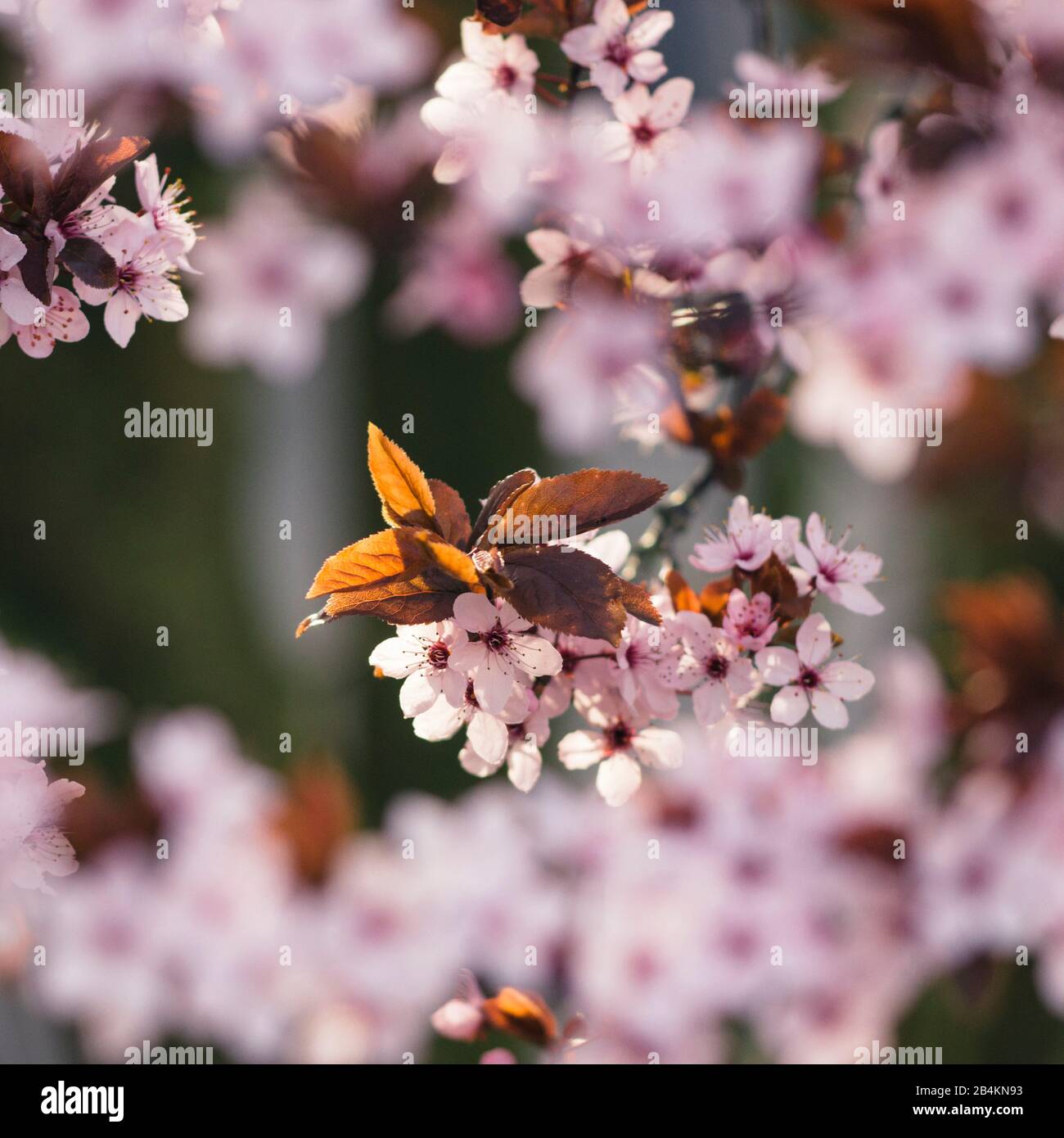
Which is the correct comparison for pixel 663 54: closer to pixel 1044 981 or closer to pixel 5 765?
pixel 5 765

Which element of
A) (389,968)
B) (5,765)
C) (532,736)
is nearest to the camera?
(532,736)

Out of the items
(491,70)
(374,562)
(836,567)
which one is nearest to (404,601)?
(374,562)

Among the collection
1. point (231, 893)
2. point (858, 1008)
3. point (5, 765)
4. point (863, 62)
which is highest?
point (863, 62)

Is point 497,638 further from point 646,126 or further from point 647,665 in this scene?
point 646,126

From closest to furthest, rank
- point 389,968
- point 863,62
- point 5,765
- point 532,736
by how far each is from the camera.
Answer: point 532,736 < point 5,765 < point 863,62 < point 389,968

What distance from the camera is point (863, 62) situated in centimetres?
76

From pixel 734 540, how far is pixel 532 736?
0.16 metres

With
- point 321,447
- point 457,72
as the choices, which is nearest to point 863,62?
point 457,72

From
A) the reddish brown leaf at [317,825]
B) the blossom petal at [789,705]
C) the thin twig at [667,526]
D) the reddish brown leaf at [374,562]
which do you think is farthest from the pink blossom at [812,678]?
the reddish brown leaf at [317,825]

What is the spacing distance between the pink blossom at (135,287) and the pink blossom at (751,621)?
0.37 metres

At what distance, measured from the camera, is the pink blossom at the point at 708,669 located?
21.4 inches

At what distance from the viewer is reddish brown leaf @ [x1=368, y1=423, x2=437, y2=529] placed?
51 centimetres

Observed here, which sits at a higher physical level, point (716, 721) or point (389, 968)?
point (716, 721)

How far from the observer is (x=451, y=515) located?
526 millimetres
